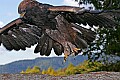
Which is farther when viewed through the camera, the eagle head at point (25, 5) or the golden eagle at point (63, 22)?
the eagle head at point (25, 5)

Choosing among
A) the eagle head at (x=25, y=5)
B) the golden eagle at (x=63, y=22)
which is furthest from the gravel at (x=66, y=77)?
the eagle head at (x=25, y=5)

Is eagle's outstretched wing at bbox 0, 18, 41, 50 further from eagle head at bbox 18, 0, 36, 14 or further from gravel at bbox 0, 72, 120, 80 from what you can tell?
eagle head at bbox 18, 0, 36, 14

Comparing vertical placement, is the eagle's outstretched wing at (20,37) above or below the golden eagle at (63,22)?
below

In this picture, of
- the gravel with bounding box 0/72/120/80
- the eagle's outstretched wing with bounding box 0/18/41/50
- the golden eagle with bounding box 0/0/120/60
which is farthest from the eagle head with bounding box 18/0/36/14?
the gravel with bounding box 0/72/120/80

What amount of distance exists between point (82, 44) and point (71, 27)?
1.59 feet

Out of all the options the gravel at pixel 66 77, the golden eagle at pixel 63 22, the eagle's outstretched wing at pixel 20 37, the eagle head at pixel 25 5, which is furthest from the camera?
the eagle's outstretched wing at pixel 20 37

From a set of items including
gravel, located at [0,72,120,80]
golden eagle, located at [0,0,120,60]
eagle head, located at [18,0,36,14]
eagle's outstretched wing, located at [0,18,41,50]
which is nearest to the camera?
golden eagle, located at [0,0,120,60]

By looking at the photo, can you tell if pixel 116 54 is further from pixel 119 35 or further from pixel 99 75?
pixel 99 75

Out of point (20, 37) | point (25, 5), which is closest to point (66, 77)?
point (20, 37)

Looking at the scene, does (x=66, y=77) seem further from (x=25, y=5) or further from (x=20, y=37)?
(x=25, y=5)

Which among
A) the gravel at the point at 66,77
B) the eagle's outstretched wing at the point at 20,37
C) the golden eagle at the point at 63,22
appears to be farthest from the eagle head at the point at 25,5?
the gravel at the point at 66,77

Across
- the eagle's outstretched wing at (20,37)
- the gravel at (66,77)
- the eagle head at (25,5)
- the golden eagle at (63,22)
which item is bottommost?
the gravel at (66,77)

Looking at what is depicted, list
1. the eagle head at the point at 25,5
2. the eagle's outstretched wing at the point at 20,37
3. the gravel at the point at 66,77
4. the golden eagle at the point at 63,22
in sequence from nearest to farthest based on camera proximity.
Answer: the golden eagle at the point at 63,22 → the eagle head at the point at 25,5 → the gravel at the point at 66,77 → the eagle's outstretched wing at the point at 20,37

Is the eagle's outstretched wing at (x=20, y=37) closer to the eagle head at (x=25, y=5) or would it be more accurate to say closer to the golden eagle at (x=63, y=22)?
the golden eagle at (x=63, y=22)
